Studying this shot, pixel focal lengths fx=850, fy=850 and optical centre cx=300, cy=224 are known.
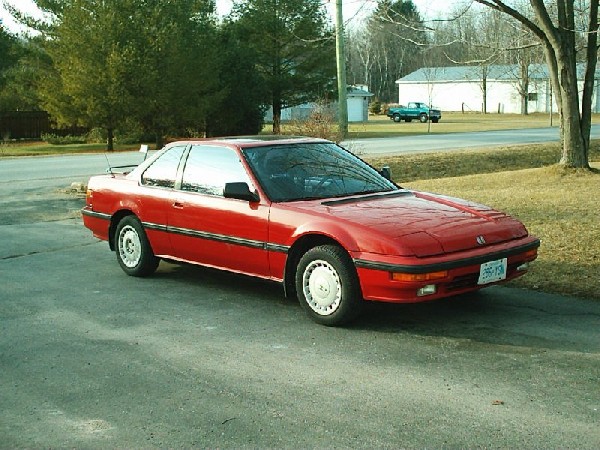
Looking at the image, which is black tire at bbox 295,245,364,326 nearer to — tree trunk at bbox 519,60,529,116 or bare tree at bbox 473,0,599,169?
bare tree at bbox 473,0,599,169

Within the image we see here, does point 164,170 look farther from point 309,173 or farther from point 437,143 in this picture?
point 437,143

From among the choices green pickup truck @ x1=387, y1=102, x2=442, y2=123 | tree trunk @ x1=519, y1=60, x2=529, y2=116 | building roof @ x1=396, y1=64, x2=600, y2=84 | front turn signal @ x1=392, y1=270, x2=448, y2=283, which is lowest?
front turn signal @ x1=392, y1=270, x2=448, y2=283

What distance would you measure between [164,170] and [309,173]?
1.63m

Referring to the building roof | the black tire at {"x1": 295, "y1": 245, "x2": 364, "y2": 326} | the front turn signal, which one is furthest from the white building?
the front turn signal

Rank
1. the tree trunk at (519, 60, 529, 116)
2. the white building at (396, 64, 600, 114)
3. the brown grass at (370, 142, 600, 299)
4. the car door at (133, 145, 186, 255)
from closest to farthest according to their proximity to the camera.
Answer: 1. the brown grass at (370, 142, 600, 299)
2. the car door at (133, 145, 186, 255)
3. the tree trunk at (519, 60, 529, 116)
4. the white building at (396, 64, 600, 114)

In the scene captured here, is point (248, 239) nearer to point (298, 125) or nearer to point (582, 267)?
point (582, 267)

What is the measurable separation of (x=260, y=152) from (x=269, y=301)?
1.37 m

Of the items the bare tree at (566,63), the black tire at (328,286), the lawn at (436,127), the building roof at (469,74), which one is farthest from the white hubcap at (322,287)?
the building roof at (469,74)

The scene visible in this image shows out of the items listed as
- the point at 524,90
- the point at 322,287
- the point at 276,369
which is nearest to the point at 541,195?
the point at 322,287

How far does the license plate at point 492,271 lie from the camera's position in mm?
6574

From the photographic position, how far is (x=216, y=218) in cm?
761

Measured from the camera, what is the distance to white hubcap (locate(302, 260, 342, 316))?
6.58m

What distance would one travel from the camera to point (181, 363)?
5719 millimetres

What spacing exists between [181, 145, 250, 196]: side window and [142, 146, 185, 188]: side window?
0.60 feet
